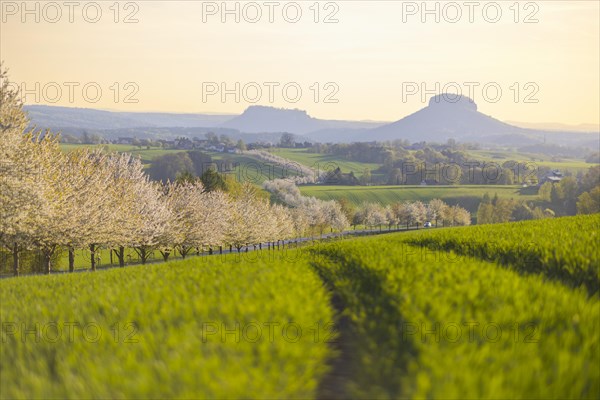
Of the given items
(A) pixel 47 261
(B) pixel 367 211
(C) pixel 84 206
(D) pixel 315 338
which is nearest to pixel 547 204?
(B) pixel 367 211

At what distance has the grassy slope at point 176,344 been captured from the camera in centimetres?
647

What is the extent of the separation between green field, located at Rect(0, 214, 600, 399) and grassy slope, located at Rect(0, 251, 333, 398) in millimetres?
28

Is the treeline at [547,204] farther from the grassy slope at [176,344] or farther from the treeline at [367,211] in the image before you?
the grassy slope at [176,344]

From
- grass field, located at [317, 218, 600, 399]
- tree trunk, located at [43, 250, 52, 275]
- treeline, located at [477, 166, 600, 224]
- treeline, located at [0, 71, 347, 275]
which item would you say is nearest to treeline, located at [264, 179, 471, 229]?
treeline, located at [477, 166, 600, 224]

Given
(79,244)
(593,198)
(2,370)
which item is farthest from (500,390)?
(593,198)

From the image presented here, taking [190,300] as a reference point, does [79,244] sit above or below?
below

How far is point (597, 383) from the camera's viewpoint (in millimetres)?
6375

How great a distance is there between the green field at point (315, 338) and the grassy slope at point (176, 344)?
28 millimetres

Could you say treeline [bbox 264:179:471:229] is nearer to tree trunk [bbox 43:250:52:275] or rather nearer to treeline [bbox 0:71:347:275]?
treeline [bbox 0:71:347:275]

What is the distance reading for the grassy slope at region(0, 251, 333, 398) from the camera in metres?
6.47

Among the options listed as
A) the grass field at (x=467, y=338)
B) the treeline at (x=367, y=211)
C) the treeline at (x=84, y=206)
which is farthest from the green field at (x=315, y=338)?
the treeline at (x=367, y=211)

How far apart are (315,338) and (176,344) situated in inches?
93.8

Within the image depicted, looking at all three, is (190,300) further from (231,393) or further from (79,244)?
(79,244)

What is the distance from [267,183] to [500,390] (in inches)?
5863
